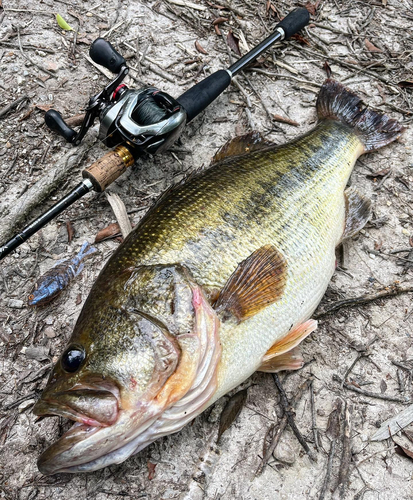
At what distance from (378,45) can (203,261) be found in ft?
13.0

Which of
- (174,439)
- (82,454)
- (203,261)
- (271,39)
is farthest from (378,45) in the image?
(82,454)

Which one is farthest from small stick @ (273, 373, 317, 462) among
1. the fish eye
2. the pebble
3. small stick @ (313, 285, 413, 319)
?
the pebble

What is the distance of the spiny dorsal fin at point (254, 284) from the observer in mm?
2424

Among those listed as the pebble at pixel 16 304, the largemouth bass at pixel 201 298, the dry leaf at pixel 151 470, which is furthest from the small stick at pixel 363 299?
the pebble at pixel 16 304

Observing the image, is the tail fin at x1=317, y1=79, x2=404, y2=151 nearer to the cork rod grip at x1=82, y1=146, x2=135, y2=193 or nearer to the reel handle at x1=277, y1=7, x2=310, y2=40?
the reel handle at x1=277, y1=7, x2=310, y2=40

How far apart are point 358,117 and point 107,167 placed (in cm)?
233

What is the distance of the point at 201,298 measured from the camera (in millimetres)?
2314

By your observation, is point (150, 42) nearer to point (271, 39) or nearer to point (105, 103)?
point (271, 39)

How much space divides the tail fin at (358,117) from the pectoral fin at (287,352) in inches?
77.7

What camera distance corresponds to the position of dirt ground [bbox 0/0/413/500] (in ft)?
8.23

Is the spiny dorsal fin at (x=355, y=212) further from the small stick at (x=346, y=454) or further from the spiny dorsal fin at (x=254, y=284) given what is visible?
the small stick at (x=346, y=454)

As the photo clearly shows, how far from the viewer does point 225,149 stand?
3363 mm

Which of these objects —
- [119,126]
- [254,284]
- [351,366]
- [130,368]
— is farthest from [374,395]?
[119,126]

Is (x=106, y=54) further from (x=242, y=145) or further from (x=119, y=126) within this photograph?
(x=242, y=145)
